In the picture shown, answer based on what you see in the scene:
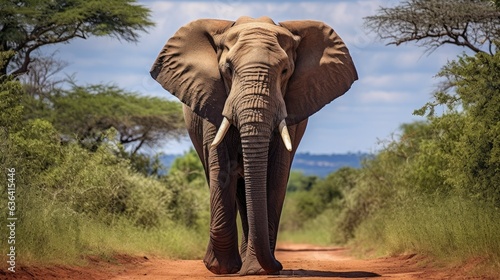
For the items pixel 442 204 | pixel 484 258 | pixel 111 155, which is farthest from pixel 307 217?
pixel 484 258

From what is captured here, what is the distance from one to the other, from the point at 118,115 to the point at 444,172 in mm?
14439

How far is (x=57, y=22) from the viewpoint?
25.6 m

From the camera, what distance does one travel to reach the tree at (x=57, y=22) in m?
24.8

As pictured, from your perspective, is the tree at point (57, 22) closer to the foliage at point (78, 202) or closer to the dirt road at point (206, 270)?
the foliage at point (78, 202)

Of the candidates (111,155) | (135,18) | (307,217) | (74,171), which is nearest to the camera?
(74,171)

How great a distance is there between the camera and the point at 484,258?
12812mm

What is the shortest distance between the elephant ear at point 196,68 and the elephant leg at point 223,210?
468mm

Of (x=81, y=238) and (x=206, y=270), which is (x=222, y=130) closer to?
(x=206, y=270)

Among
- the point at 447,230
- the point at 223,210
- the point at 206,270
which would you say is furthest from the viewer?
the point at 206,270

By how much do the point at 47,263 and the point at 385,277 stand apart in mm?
4124

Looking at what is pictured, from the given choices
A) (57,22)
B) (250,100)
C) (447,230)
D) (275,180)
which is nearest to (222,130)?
(250,100)

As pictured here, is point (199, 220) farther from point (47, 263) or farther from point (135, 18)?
point (47, 263)

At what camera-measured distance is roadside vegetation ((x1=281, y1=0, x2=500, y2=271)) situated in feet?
48.4

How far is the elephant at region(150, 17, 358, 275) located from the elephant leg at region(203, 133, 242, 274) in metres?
0.01
